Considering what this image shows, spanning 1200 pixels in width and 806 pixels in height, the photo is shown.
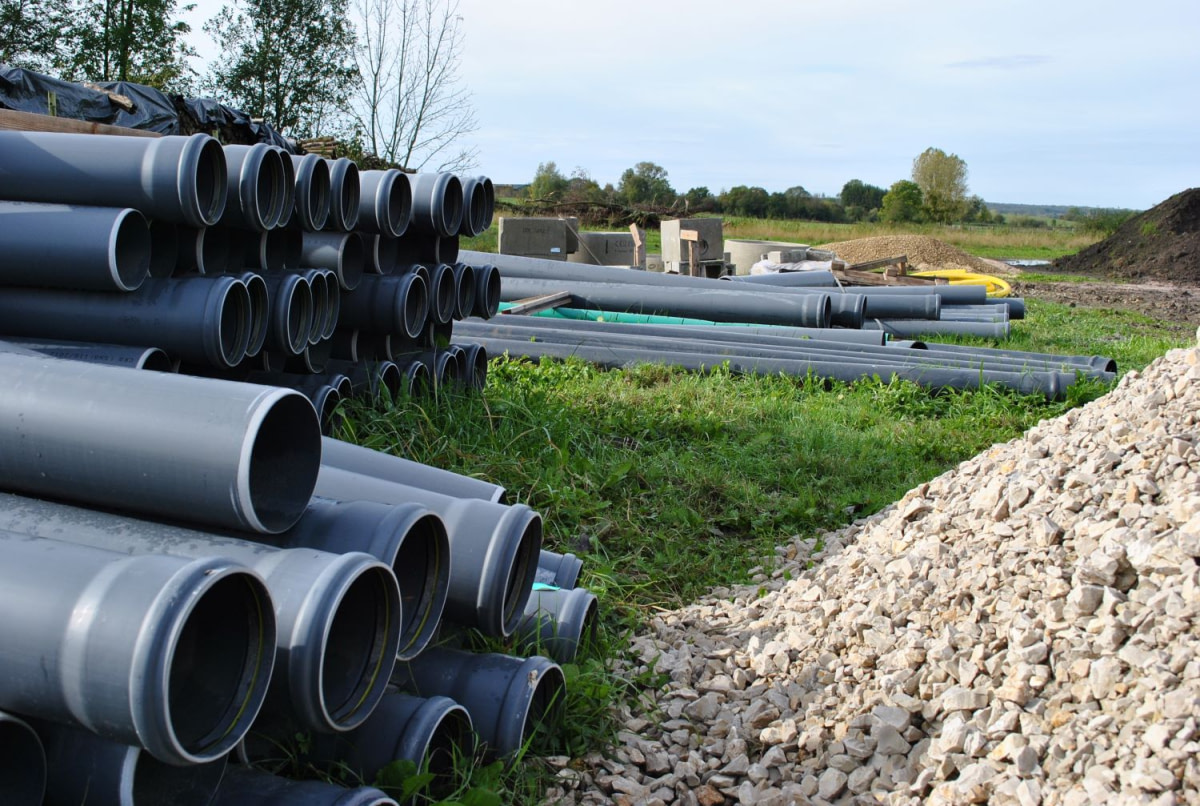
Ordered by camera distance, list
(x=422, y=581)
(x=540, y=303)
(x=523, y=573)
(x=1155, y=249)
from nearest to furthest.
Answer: (x=422, y=581)
(x=523, y=573)
(x=540, y=303)
(x=1155, y=249)

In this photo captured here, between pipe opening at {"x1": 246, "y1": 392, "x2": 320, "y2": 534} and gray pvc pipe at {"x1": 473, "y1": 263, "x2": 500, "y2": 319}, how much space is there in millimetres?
3579

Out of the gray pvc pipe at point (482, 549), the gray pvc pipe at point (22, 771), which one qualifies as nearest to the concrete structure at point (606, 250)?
the gray pvc pipe at point (482, 549)

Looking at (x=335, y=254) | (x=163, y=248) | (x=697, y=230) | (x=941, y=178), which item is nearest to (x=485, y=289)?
(x=335, y=254)

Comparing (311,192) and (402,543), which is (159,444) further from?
(311,192)

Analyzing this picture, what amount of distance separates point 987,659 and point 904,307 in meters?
8.59

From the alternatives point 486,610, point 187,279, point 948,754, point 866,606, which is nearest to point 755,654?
point 866,606

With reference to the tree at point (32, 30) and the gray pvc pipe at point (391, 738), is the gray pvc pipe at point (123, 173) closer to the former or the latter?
the gray pvc pipe at point (391, 738)

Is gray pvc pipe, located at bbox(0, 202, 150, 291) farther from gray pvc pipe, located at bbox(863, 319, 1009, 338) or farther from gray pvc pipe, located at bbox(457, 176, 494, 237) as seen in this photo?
gray pvc pipe, located at bbox(863, 319, 1009, 338)

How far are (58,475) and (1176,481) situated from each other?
307 centimetres

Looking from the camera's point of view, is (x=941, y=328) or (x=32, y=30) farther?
(x=32, y=30)

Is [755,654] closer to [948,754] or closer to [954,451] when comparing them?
[948,754]

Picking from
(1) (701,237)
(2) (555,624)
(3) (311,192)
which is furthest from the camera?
(1) (701,237)

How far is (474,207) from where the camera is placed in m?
5.63

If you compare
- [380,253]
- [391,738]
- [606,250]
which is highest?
[606,250]
